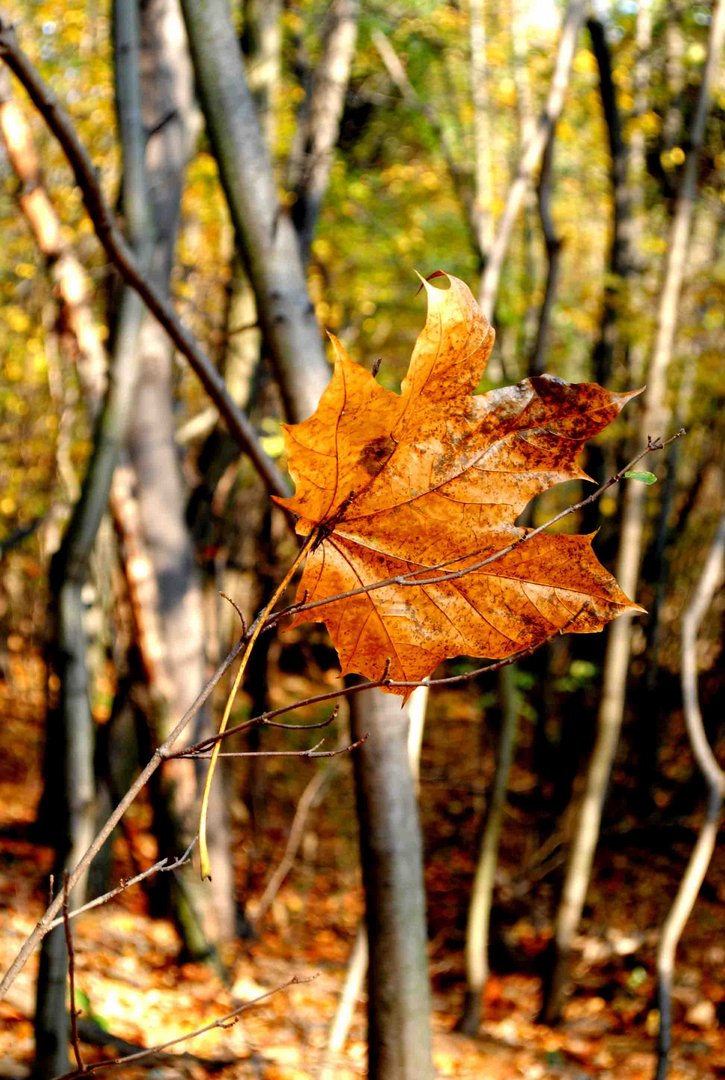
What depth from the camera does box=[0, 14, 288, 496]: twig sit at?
1.29 meters

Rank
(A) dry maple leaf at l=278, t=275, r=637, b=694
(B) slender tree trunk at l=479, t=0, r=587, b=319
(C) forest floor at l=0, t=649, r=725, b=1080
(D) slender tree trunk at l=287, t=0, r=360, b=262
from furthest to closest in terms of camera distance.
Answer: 1. (D) slender tree trunk at l=287, t=0, r=360, b=262
2. (C) forest floor at l=0, t=649, r=725, b=1080
3. (B) slender tree trunk at l=479, t=0, r=587, b=319
4. (A) dry maple leaf at l=278, t=275, r=637, b=694

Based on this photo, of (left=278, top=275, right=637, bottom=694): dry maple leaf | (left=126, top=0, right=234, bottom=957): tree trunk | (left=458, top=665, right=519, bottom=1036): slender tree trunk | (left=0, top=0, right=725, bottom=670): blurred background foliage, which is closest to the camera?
(left=278, top=275, right=637, bottom=694): dry maple leaf

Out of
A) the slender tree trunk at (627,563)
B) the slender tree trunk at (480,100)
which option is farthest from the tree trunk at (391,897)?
the slender tree trunk at (480,100)

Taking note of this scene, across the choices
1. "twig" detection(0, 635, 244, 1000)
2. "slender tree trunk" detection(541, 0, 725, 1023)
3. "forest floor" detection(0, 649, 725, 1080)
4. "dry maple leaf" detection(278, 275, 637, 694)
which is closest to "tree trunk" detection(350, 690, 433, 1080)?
"dry maple leaf" detection(278, 275, 637, 694)

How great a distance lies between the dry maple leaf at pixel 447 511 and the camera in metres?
0.76

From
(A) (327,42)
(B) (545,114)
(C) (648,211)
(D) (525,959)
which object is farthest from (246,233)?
(C) (648,211)

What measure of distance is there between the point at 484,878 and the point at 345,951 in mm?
1474

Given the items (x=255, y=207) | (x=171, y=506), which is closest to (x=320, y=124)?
(x=171, y=506)

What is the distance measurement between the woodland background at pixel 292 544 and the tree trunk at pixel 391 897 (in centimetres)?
4

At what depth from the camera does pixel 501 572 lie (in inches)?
32.4

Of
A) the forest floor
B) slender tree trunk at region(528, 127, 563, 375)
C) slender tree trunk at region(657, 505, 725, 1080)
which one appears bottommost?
the forest floor

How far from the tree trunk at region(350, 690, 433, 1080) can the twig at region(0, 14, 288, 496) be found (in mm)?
506

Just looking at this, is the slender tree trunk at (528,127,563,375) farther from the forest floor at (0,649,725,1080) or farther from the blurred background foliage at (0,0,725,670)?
the forest floor at (0,649,725,1080)

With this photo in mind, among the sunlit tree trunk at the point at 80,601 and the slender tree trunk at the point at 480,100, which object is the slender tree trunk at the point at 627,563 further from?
the sunlit tree trunk at the point at 80,601
